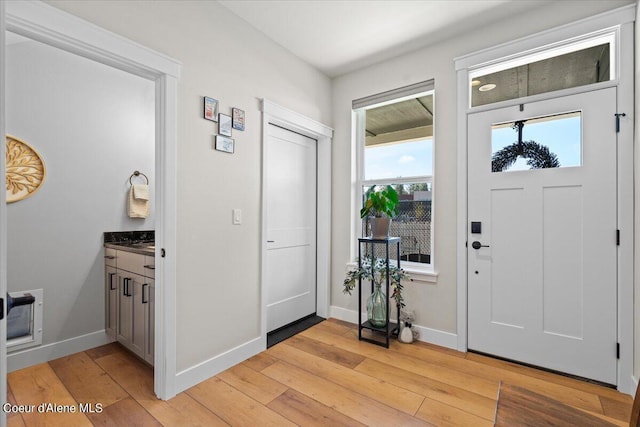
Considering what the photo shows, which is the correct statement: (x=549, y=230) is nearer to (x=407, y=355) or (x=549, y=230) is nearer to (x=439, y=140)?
(x=439, y=140)

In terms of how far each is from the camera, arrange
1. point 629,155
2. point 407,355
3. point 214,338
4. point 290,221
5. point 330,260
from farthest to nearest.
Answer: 1. point 330,260
2. point 290,221
3. point 407,355
4. point 214,338
5. point 629,155

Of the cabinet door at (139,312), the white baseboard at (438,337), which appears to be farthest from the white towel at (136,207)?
the white baseboard at (438,337)

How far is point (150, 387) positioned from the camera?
2.05m

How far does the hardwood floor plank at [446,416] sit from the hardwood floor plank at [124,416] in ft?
4.96

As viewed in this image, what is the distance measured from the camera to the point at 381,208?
2686mm

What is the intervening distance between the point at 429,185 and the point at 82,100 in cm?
323

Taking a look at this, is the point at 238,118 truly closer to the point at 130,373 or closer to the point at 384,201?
the point at 384,201

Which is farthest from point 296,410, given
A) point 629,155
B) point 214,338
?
point 629,155

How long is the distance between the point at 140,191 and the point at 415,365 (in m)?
2.94

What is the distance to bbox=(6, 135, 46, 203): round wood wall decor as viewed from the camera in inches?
91.3

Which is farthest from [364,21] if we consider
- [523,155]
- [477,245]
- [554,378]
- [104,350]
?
[104,350]

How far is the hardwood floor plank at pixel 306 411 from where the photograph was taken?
1.71 metres

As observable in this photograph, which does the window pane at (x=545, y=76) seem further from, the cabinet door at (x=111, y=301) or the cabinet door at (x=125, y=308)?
the cabinet door at (x=111, y=301)

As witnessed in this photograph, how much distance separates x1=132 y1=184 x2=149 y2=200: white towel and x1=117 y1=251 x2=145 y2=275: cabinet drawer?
25.2 inches
